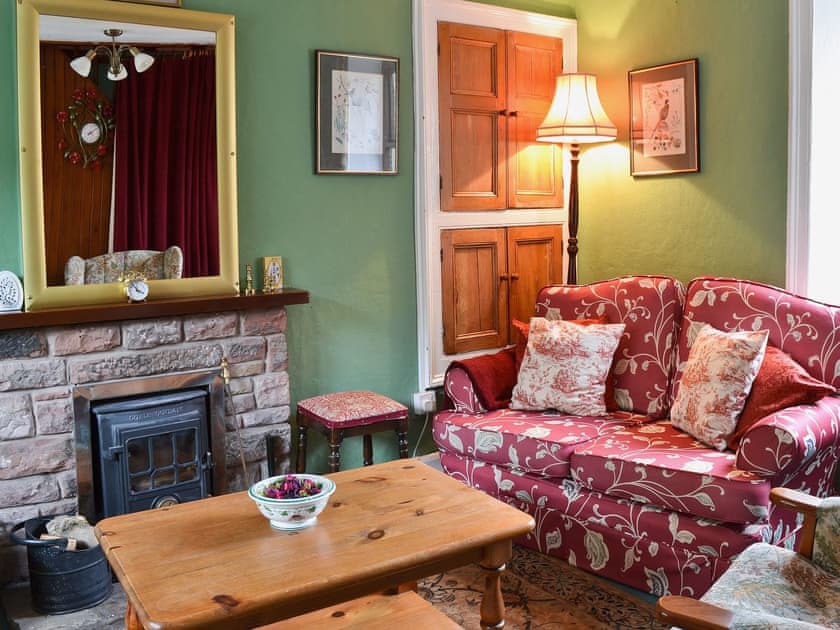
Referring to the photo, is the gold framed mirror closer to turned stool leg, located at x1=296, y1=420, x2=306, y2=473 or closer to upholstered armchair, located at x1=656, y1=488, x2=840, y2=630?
turned stool leg, located at x1=296, y1=420, x2=306, y2=473

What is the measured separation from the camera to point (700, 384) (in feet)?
10.4

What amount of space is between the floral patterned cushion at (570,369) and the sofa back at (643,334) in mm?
114

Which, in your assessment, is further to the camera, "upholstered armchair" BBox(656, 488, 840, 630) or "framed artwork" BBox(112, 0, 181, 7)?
"framed artwork" BBox(112, 0, 181, 7)

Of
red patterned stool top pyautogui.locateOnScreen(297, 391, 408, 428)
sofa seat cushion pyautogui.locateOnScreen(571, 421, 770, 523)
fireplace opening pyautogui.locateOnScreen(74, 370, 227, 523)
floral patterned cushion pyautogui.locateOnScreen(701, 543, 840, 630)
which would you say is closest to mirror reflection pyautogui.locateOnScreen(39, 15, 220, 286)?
fireplace opening pyautogui.locateOnScreen(74, 370, 227, 523)

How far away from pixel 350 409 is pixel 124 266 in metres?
1.05

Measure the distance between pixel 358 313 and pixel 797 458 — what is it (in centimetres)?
200

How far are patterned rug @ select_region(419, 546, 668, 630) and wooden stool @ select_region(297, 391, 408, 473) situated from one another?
0.65 m

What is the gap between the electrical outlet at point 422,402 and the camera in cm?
410

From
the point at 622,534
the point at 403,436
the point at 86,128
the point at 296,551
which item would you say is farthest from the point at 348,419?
the point at 86,128

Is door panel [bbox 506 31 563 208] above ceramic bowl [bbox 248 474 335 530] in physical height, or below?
above

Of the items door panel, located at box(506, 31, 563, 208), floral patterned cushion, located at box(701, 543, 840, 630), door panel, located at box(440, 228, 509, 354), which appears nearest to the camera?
floral patterned cushion, located at box(701, 543, 840, 630)

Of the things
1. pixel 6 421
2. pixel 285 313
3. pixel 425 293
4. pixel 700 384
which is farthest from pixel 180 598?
pixel 425 293

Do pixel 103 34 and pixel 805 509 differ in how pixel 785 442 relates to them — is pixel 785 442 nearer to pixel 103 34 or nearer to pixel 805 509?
→ pixel 805 509

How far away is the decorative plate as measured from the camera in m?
3.01
